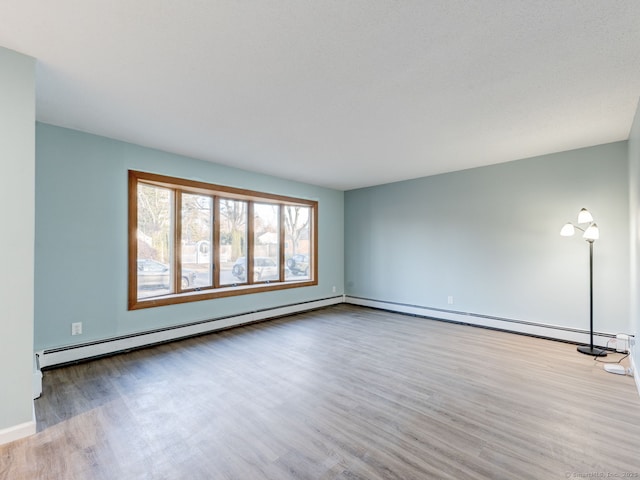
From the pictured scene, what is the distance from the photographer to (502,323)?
4.39 metres

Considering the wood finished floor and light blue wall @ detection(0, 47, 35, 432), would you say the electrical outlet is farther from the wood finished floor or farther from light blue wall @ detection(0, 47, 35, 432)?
light blue wall @ detection(0, 47, 35, 432)

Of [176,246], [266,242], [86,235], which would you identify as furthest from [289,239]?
[86,235]

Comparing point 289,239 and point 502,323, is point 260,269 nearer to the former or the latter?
point 289,239

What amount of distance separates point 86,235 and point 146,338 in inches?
55.8

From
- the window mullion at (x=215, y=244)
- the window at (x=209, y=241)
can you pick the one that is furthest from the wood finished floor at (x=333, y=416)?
the window mullion at (x=215, y=244)

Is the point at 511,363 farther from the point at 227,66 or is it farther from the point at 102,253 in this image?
the point at 102,253

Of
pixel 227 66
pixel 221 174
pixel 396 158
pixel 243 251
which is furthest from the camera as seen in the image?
pixel 243 251

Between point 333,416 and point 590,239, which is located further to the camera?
point 590,239

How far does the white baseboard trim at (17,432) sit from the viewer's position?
1.88 meters

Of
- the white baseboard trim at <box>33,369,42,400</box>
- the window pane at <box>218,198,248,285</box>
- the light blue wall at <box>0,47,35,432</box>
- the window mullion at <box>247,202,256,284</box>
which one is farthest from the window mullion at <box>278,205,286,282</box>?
the light blue wall at <box>0,47,35,432</box>

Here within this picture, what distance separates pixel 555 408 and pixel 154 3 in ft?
12.5

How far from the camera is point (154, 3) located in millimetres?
1521

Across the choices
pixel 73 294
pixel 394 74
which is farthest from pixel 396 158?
pixel 73 294

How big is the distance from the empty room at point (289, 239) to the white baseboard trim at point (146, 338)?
1.4 inches
